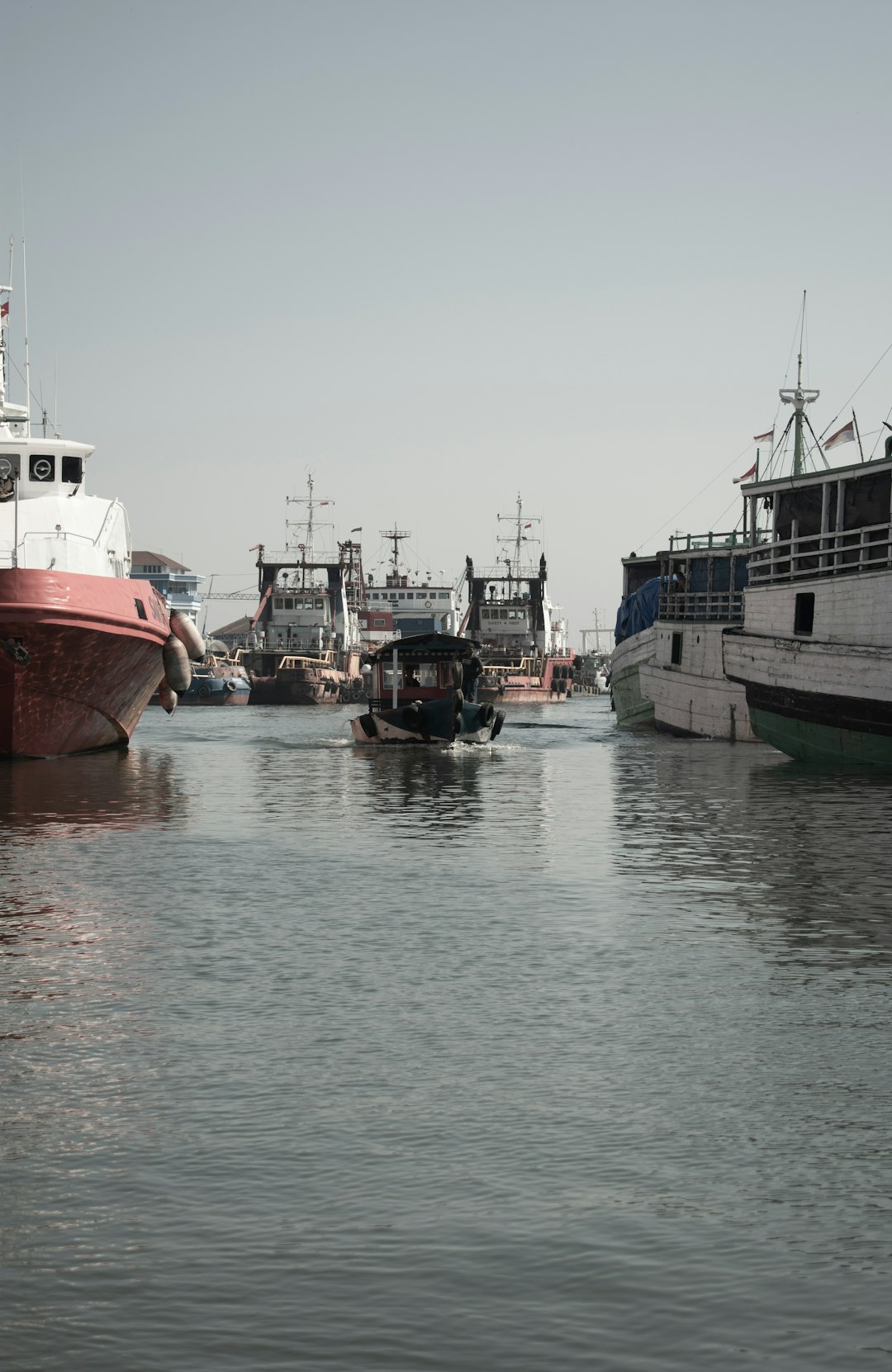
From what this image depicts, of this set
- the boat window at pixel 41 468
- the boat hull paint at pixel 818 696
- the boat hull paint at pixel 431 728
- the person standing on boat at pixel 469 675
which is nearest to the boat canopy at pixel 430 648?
the person standing on boat at pixel 469 675

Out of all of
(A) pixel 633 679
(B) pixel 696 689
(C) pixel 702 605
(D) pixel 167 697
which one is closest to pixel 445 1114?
(D) pixel 167 697

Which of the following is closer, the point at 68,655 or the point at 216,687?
the point at 68,655

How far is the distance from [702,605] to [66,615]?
86.9 feet

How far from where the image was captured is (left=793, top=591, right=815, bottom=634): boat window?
3422 cm

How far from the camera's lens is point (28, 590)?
31922 mm

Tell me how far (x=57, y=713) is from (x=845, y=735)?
1775 centimetres

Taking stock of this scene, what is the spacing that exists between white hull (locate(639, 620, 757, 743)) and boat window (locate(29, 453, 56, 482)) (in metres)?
19.7

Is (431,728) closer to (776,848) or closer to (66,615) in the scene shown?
(66,615)

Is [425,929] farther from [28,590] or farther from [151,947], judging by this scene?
[28,590]

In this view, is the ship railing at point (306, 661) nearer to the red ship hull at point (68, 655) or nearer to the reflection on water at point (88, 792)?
the red ship hull at point (68, 655)

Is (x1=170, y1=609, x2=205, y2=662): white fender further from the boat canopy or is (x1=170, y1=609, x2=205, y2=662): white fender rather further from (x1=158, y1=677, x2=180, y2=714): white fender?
the boat canopy

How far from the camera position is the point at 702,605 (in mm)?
52531

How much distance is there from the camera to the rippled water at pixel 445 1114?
5.63 metres

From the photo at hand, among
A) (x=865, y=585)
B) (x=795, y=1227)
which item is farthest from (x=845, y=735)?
(x=795, y=1227)
